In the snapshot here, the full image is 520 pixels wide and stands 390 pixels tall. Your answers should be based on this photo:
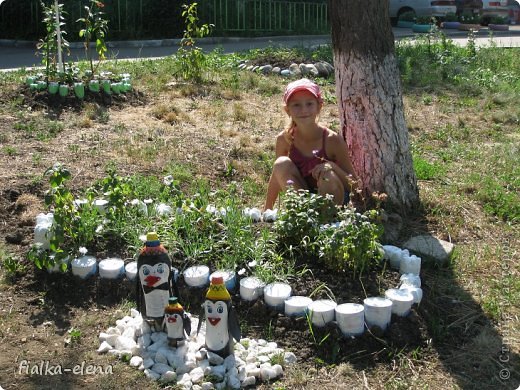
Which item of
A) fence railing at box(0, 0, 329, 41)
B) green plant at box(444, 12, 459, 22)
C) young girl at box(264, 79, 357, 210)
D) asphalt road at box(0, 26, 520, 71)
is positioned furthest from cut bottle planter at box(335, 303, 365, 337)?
green plant at box(444, 12, 459, 22)

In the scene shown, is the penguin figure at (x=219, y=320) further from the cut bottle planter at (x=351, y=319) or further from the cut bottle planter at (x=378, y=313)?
the cut bottle planter at (x=378, y=313)

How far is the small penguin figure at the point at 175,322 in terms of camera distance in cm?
343

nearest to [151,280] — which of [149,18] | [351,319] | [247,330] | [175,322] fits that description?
[175,322]

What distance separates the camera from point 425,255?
4480 mm

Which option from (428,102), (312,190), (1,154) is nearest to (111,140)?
(1,154)

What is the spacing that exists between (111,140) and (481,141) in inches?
150

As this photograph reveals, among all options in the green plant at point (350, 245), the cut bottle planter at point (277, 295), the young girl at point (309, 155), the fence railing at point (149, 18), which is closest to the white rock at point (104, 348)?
the cut bottle planter at point (277, 295)

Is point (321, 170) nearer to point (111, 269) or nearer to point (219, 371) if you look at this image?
point (111, 269)

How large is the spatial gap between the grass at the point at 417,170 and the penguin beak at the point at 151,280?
553mm

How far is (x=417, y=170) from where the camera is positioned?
20.2ft

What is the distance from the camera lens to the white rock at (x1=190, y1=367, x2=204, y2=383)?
10.7 feet

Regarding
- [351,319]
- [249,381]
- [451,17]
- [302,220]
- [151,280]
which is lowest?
[249,381]

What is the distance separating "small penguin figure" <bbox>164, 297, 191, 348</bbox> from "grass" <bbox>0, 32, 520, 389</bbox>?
57 cm

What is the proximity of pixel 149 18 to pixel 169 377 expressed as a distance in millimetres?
14735
